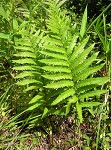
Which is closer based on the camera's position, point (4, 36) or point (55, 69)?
point (55, 69)

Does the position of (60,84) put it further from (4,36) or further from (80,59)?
(4,36)

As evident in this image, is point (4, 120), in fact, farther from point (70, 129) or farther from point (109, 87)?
point (109, 87)

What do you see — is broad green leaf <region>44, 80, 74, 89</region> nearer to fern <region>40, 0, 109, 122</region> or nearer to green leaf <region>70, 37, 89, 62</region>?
fern <region>40, 0, 109, 122</region>

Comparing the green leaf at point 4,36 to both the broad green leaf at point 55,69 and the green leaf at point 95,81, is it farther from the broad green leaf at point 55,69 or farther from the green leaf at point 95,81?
the green leaf at point 95,81

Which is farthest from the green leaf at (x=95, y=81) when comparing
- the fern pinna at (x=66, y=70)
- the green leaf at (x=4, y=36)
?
the green leaf at (x=4, y=36)

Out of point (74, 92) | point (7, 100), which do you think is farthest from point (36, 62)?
point (7, 100)

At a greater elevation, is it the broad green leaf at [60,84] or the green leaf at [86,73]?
the green leaf at [86,73]

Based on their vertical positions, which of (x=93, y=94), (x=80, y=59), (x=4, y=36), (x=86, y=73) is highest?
(x=4, y=36)

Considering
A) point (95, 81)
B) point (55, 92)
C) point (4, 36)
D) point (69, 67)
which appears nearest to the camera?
point (95, 81)

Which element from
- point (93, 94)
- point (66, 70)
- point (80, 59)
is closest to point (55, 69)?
point (66, 70)
